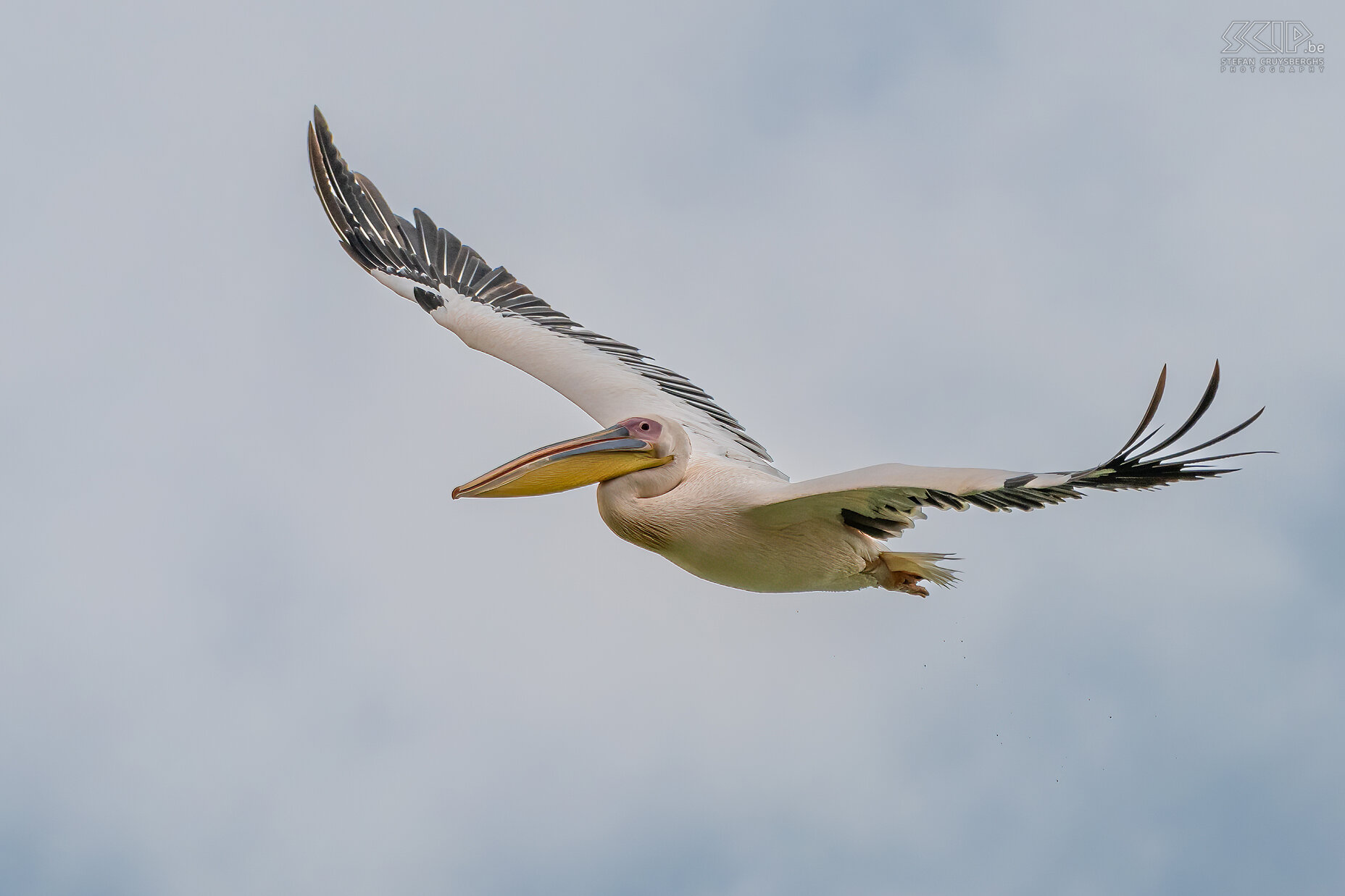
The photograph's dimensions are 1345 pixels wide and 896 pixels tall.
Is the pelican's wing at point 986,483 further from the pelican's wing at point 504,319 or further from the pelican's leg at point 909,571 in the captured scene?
the pelican's wing at point 504,319

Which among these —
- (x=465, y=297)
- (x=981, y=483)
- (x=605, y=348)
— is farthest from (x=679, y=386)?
(x=981, y=483)

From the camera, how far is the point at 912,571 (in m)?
8.30

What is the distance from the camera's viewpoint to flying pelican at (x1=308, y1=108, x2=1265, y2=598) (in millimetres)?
6570

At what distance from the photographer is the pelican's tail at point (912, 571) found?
8.24 meters

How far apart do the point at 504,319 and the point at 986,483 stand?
16.4 feet

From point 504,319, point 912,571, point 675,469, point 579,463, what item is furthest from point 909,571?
point 504,319

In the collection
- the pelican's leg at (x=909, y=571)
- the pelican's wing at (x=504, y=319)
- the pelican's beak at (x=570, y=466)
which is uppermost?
the pelican's wing at (x=504, y=319)

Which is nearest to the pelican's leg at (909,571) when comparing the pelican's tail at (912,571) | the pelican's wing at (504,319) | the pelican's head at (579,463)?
the pelican's tail at (912,571)

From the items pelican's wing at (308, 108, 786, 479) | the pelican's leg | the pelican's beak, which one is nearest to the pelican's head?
the pelican's beak

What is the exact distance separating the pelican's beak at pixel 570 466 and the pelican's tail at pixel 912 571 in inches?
52.6

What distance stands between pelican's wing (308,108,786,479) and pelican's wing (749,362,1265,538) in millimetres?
1732

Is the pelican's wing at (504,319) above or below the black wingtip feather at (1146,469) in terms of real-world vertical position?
above

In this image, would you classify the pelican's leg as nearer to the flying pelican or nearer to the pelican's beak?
the flying pelican

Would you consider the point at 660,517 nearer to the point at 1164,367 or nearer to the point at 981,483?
the point at 981,483
